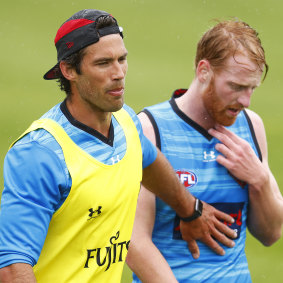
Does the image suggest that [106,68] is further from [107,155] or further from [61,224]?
[61,224]

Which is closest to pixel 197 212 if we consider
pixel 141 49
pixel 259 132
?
pixel 259 132

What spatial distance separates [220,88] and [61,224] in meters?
0.94

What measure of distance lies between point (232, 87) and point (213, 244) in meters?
0.61

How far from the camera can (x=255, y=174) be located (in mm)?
2629

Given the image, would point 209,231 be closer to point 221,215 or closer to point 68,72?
point 221,215

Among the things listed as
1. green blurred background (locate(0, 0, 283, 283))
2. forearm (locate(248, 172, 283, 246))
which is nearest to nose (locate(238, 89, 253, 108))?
forearm (locate(248, 172, 283, 246))

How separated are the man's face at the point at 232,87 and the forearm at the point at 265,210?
0.29 metres

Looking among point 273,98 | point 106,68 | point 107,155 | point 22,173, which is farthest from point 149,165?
point 273,98

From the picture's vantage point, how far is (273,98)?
4.25 m

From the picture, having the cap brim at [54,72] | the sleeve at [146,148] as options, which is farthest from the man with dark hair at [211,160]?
the cap brim at [54,72]

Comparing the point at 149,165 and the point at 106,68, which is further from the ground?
the point at 106,68

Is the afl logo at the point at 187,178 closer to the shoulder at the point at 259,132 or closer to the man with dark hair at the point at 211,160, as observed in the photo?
the man with dark hair at the point at 211,160

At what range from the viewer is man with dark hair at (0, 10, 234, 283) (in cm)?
181

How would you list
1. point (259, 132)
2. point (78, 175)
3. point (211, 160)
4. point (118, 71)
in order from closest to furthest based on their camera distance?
point (78, 175)
point (118, 71)
point (211, 160)
point (259, 132)
